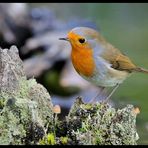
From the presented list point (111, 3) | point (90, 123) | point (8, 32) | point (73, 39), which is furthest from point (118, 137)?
point (111, 3)

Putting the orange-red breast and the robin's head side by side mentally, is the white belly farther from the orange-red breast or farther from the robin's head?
the robin's head

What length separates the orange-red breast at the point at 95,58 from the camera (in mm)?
5426

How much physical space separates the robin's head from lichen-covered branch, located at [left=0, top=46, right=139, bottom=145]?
18.0 inches

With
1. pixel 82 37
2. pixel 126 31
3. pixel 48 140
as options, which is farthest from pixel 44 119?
pixel 126 31

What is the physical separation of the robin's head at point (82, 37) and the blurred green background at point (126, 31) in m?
1.96

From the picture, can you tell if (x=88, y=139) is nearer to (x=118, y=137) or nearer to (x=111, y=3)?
(x=118, y=137)

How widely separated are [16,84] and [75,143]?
0.72m

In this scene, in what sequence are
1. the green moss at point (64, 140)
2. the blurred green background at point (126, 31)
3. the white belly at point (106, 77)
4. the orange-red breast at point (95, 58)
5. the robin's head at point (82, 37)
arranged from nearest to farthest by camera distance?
the green moss at point (64, 140) → the robin's head at point (82, 37) → the orange-red breast at point (95, 58) → the white belly at point (106, 77) → the blurred green background at point (126, 31)

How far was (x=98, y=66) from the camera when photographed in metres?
5.82

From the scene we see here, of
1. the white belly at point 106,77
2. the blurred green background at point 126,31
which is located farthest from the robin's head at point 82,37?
the blurred green background at point 126,31

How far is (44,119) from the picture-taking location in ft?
15.9

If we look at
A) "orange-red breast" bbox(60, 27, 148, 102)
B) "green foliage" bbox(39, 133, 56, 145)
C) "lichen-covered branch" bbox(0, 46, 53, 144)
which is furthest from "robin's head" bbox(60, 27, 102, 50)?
"green foliage" bbox(39, 133, 56, 145)

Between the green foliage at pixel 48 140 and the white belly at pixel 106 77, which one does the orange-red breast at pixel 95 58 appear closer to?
the white belly at pixel 106 77

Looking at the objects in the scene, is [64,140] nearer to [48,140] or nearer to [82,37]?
[48,140]
